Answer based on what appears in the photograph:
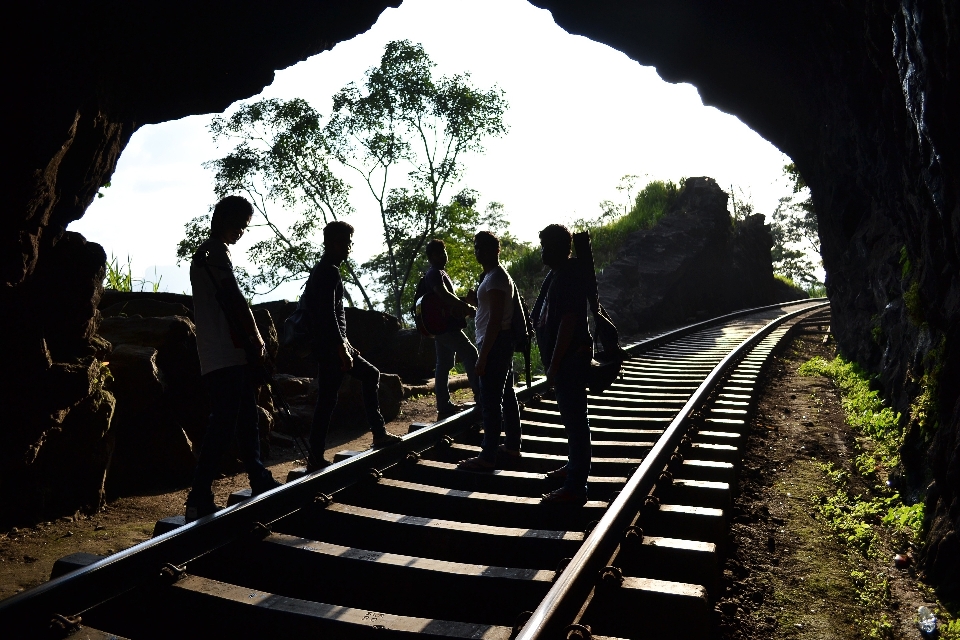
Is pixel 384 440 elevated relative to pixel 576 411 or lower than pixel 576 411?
lower

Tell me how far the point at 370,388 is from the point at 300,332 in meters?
0.81

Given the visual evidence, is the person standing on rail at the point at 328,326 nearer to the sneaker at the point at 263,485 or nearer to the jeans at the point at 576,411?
the sneaker at the point at 263,485

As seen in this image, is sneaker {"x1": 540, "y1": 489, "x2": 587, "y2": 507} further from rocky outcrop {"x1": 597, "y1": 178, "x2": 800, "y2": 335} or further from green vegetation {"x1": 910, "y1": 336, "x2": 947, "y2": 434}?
rocky outcrop {"x1": 597, "y1": 178, "x2": 800, "y2": 335}

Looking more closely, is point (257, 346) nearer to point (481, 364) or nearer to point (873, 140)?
point (481, 364)

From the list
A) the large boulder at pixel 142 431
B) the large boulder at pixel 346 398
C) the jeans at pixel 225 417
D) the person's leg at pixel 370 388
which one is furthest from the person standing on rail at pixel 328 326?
the large boulder at pixel 346 398

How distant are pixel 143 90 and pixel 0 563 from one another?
4602 mm

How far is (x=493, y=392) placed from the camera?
502cm

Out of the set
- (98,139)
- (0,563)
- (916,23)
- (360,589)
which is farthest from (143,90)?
(916,23)

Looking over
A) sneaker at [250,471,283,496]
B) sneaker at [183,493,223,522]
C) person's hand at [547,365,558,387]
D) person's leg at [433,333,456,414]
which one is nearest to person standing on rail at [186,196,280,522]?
sneaker at [183,493,223,522]

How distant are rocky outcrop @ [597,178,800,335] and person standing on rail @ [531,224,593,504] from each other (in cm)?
1515

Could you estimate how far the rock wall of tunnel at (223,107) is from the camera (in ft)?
12.6

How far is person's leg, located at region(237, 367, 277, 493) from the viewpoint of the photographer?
4.32 m

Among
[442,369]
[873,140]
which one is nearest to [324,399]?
[442,369]

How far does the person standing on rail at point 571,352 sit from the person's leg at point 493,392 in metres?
0.73
